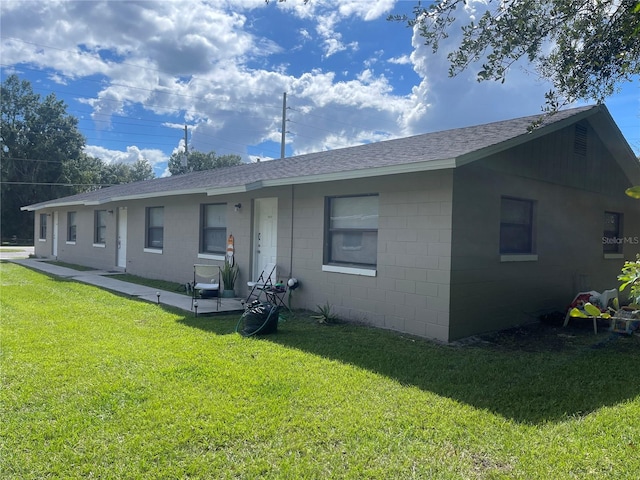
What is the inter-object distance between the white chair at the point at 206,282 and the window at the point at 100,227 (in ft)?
26.9

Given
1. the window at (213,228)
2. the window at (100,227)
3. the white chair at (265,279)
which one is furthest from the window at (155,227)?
the white chair at (265,279)

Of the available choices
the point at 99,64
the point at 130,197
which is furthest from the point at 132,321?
the point at 99,64

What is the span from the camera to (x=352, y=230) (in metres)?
7.78

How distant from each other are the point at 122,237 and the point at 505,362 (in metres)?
13.3

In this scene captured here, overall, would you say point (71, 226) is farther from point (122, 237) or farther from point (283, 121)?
point (283, 121)

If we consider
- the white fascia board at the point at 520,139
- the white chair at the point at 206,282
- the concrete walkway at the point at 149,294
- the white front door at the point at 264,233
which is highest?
the white fascia board at the point at 520,139

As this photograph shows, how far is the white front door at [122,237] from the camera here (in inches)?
588

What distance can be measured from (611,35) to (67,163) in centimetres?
4584

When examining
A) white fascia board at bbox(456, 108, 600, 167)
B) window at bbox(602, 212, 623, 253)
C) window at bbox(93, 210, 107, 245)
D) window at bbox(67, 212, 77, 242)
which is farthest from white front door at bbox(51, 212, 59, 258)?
window at bbox(602, 212, 623, 253)

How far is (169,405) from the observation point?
12.1 feet

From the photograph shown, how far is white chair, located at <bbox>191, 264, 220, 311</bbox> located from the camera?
894 centimetres

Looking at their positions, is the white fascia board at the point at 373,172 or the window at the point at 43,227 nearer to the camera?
the white fascia board at the point at 373,172

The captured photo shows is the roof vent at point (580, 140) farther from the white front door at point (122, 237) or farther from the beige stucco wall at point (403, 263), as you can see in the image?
the white front door at point (122, 237)

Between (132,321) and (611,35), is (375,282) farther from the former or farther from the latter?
(611,35)
